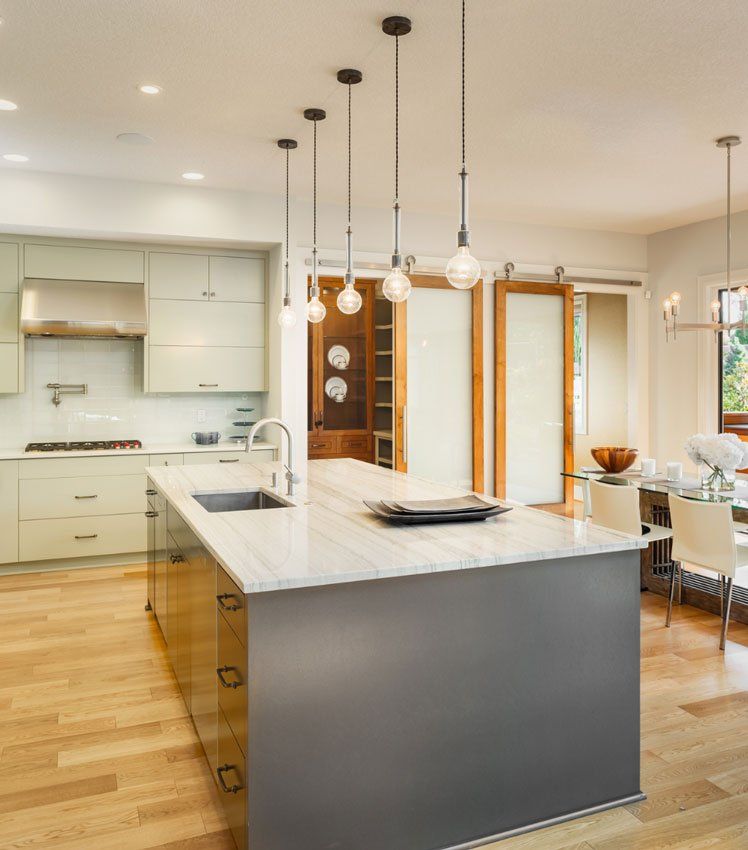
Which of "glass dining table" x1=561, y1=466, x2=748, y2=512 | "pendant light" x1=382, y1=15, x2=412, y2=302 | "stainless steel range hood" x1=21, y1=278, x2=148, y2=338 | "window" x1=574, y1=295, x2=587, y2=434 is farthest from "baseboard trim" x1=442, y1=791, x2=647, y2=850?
"window" x1=574, y1=295, x2=587, y2=434

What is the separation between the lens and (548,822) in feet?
6.95

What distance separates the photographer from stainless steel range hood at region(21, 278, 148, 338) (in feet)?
16.4

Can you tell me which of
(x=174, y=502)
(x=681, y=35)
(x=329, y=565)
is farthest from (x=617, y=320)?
(x=329, y=565)

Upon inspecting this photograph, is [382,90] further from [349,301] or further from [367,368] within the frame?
[367,368]

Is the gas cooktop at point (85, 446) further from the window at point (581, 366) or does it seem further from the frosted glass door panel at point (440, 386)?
the window at point (581, 366)

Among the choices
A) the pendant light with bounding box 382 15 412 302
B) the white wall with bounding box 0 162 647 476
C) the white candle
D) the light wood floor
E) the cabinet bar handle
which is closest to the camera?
the cabinet bar handle

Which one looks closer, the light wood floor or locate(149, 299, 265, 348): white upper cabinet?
the light wood floor

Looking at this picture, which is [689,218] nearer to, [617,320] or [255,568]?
[617,320]

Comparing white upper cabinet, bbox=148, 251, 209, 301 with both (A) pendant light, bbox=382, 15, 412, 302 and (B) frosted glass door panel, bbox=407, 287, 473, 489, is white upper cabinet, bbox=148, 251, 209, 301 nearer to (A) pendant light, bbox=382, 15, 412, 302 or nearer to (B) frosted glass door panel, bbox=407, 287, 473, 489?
(B) frosted glass door panel, bbox=407, 287, 473, 489

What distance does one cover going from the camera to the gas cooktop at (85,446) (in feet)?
16.9

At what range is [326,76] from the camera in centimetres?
326

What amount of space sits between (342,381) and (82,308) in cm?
272

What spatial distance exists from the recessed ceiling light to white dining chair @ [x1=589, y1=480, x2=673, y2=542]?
3280 millimetres

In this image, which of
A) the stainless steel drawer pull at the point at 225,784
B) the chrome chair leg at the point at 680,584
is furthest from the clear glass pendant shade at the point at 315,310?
the chrome chair leg at the point at 680,584
